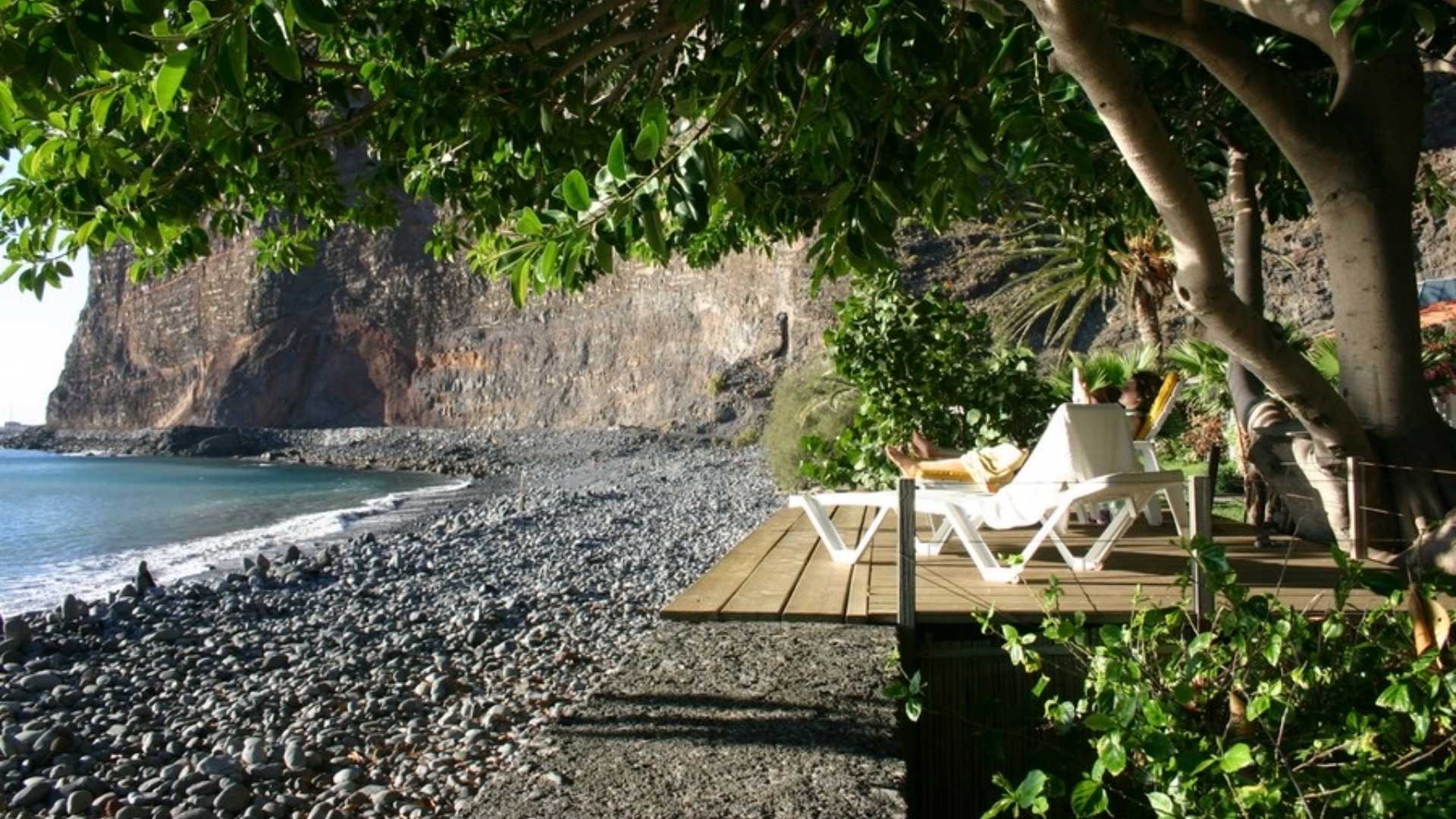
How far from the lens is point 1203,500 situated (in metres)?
2.90

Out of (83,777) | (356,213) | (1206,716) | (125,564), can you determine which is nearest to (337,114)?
(356,213)

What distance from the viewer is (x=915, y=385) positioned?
7.30m

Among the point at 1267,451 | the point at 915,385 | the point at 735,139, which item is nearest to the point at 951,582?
the point at 1267,451

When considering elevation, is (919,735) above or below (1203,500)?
below

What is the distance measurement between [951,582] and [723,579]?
82 cm

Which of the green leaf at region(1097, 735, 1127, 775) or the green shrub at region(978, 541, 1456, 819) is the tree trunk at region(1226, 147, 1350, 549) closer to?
the green shrub at region(978, 541, 1456, 819)

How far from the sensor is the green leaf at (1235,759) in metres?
1.50

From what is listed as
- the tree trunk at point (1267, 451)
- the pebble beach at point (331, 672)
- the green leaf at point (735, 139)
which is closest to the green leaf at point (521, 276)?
the green leaf at point (735, 139)

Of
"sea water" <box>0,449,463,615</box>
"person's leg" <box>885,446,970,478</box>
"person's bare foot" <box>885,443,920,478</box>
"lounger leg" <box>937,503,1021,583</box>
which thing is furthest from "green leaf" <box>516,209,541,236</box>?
"sea water" <box>0,449,463,615</box>

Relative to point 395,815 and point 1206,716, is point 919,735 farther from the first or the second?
point 395,815

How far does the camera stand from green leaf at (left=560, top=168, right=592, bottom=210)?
181 cm

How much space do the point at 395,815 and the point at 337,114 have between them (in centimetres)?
399

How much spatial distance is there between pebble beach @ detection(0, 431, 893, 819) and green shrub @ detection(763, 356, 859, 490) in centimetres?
207

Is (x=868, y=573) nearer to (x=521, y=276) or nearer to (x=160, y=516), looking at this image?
(x=521, y=276)
